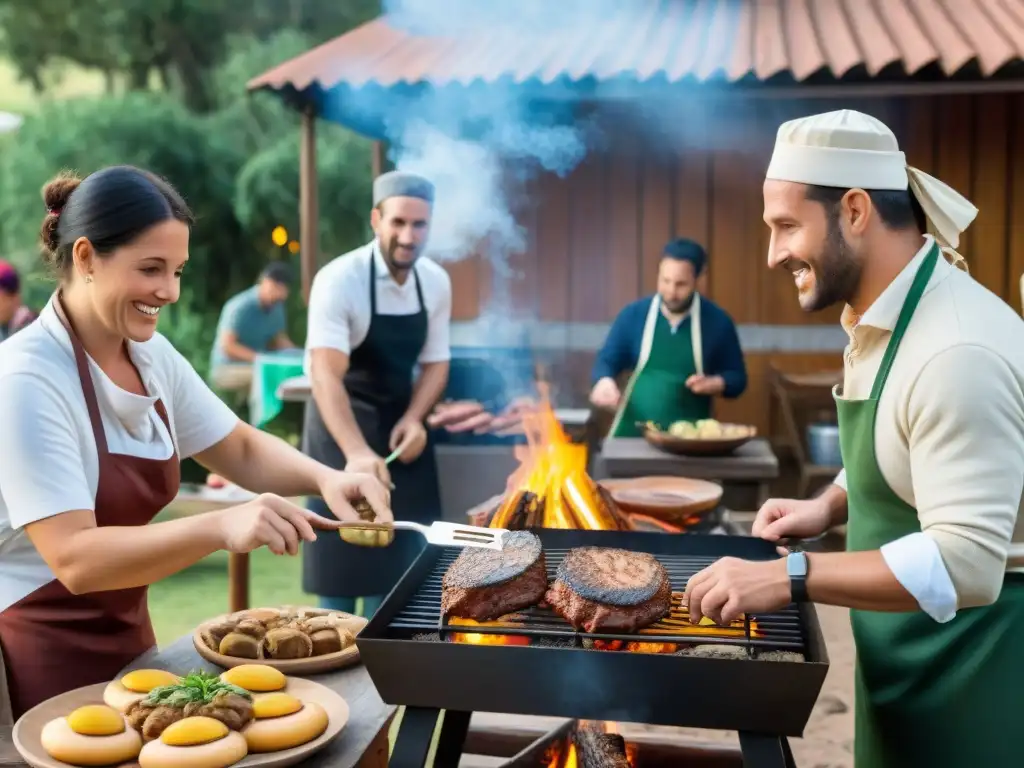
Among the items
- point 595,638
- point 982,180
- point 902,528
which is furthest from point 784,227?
point 982,180

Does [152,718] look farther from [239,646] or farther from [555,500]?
[555,500]

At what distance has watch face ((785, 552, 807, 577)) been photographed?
208cm

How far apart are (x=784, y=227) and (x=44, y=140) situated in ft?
57.8

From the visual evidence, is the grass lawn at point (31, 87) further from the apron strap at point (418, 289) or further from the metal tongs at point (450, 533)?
the metal tongs at point (450, 533)

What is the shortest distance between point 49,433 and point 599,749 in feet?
5.73

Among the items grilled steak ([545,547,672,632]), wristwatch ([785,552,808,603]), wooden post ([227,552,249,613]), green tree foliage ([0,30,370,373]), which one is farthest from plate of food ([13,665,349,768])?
green tree foliage ([0,30,370,373])

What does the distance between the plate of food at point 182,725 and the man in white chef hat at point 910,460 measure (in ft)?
2.73

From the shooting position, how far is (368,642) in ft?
6.93

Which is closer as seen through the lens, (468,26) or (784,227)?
(784,227)

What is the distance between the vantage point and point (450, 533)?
2.50 metres

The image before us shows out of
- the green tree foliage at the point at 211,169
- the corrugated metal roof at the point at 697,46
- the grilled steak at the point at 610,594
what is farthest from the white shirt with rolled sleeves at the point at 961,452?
the green tree foliage at the point at 211,169

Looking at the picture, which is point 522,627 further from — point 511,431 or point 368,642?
point 511,431

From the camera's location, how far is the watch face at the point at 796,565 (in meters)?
2.08

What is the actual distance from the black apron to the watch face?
3428 mm
